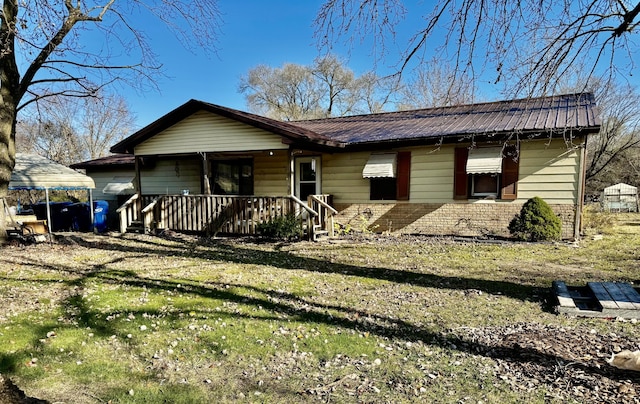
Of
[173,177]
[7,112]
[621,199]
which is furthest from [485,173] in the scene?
[621,199]

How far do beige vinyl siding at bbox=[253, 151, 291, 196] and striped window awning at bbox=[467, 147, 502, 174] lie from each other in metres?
6.13

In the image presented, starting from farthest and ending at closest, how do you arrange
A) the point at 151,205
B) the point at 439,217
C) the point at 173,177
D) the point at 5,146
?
the point at 173,177 < the point at 151,205 < the point at 439,217 < the point at 5,146

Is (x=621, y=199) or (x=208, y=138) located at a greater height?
(x=208, y=138)

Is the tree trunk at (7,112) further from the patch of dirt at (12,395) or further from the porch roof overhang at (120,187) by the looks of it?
the patch of dirt at (12,395)

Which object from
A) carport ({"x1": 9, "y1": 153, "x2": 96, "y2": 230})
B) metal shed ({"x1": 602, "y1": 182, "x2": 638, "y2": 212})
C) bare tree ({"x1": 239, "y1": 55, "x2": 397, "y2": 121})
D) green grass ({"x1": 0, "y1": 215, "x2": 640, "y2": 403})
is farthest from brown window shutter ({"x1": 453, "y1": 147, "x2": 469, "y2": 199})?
bare tree ({"x1": 239, "y1": 55, "x2": 397, "y2": 121})

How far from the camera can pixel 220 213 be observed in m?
11.4

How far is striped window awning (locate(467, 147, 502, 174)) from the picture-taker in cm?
973

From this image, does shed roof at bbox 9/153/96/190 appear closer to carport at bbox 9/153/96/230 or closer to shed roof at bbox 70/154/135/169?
carport at bbox 9/153/96/230

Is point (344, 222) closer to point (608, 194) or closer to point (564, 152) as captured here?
point (564, 152)

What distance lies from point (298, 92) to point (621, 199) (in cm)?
2709

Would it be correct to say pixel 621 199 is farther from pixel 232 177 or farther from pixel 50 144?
pixel 50 144

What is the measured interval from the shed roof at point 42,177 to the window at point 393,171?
959 cm

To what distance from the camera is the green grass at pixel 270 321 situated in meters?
2.98

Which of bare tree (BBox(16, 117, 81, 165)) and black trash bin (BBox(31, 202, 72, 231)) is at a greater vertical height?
bare tree (BBox(16, 117, 81, 165))
